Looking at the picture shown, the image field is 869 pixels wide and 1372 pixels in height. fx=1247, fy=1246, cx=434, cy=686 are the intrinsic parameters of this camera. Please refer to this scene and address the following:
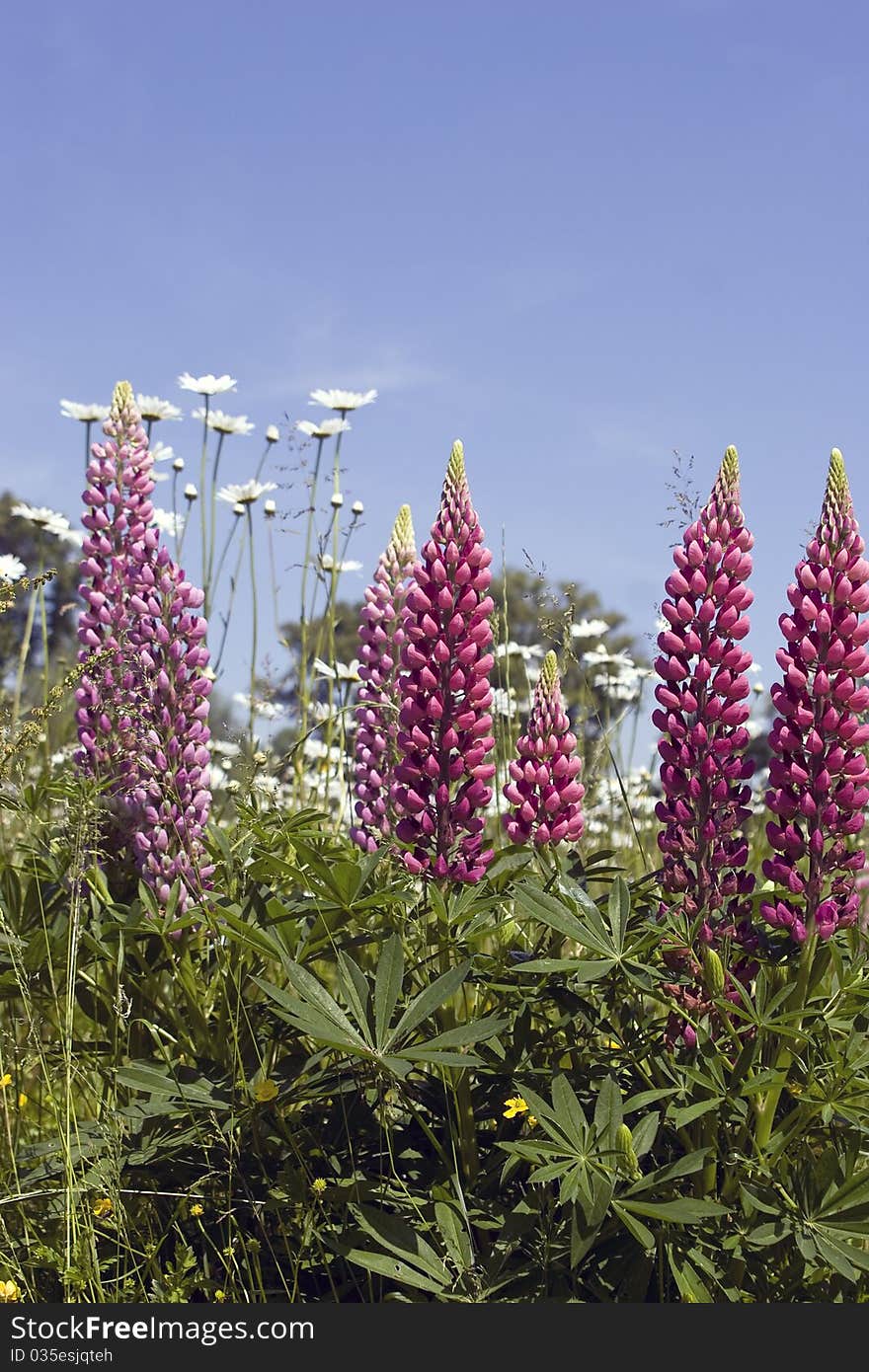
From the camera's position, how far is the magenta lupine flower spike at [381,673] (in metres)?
4.43

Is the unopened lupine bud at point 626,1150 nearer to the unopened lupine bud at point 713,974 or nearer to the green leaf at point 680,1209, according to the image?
the green leaf at point 680,1209

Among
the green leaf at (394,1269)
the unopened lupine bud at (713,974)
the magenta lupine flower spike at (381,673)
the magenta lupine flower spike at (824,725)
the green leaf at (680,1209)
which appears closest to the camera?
the green leaf at (680,1209)

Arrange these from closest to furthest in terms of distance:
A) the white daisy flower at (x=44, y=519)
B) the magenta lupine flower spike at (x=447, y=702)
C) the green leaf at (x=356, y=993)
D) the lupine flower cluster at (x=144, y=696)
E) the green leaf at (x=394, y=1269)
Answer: the green leaf at (x=394, y=1269), the green leaf at (x=356, y=993), the magenta lupine flower spike at (x=447, y=702), the lupine flower cluster at (x=144, y=696), the white daisy flower at (x=44, y=519)

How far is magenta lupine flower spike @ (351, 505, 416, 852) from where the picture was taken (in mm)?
4426

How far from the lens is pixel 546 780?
130 inches

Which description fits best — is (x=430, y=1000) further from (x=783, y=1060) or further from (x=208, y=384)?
(x=208, y=384)

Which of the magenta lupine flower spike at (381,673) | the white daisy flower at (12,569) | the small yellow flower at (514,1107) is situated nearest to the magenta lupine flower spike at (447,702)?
the small yellow flower at (514,1107)

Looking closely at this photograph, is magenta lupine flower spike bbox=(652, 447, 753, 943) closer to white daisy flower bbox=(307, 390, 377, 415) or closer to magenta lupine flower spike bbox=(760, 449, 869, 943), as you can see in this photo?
magenta lupine flower spike bbox=(760, 449, 869, 943)

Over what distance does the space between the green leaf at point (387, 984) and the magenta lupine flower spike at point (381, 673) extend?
1.57m

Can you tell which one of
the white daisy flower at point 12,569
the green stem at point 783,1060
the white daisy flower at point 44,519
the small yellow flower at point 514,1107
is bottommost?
the small yellow flower at point 514,1107

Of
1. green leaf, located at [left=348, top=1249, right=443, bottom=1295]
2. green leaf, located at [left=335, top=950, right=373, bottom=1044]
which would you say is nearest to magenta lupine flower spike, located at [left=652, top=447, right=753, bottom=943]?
green leaf, located at [left=335, top=950, right=373, bottom=1044]

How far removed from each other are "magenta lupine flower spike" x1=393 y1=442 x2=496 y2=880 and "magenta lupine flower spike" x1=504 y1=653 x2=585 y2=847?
112 mm

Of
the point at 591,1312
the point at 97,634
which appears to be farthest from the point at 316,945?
the point at 97,634

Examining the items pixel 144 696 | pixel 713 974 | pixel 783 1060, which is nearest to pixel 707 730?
pixel 713 974
